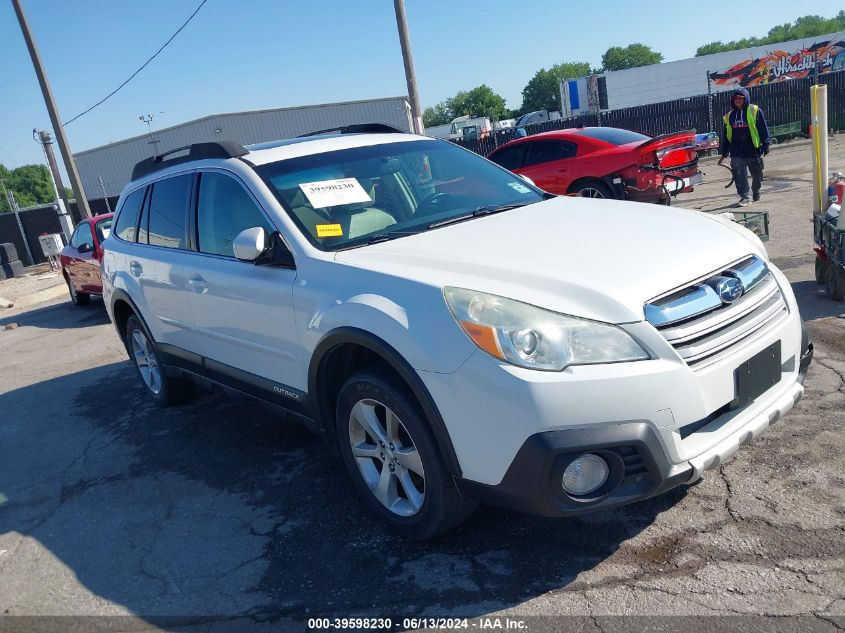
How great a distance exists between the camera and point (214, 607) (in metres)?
3.11

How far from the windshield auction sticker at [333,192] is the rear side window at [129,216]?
2199 mm

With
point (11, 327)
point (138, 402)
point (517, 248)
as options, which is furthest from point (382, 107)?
point (517, 248)

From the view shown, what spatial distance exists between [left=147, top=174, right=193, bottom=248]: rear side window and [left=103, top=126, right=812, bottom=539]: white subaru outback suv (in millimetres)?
90

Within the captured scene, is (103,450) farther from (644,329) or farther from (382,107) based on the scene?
(382,107)

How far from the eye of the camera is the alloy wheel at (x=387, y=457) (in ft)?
10.6

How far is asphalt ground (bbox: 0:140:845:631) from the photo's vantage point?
109 inches

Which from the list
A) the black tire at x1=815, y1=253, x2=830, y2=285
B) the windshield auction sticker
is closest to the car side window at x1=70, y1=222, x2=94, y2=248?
the windshield auction sticker

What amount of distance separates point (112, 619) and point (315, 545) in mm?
911

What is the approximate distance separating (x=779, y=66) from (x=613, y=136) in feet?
141

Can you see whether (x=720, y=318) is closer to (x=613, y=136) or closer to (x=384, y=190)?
(x=384, y=190)

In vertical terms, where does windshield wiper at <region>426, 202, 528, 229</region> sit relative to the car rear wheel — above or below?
above

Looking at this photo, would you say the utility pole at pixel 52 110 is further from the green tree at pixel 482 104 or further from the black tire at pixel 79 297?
the green tree at pixel 482 104

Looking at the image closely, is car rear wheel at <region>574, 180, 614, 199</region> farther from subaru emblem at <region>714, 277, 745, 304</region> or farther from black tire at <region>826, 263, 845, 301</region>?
subaru emblem at <region>714, 277, 745, 304</region>

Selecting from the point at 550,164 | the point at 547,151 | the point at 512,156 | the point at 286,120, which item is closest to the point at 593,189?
the point at 550,164
